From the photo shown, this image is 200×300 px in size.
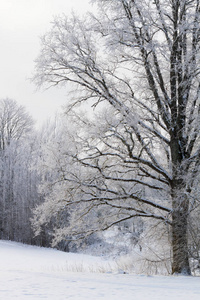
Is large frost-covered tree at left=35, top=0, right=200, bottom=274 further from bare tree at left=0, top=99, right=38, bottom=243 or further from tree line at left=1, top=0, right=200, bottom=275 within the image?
bare tree at left=0, top=99, right=38, bottom=243

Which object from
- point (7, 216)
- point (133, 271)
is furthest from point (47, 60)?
point (7, 216)

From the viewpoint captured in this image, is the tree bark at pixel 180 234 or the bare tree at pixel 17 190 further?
the bare tree at pixel 17 190

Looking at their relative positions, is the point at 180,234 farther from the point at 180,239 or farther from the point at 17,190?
the point at 17,190

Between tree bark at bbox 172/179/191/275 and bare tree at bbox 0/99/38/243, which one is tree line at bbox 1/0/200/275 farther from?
bare tree at bbox 0/99/38/243

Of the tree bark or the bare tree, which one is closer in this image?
the tree bark

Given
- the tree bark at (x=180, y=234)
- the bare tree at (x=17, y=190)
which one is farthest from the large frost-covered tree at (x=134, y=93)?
the bare tree at (x=17, y=190)

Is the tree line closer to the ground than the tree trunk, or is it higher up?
higher up

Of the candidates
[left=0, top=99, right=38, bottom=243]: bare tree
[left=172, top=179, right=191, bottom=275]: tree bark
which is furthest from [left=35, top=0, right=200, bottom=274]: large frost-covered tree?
[left=0, top=99, right=38, bottom=243]: bare tree

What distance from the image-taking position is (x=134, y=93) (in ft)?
35.2

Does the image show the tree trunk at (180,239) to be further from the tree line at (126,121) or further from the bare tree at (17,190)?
the bare tree at (17,190)

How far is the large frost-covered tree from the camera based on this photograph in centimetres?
908

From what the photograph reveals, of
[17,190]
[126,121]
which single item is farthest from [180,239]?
[17,190]

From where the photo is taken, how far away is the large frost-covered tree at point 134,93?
29.8 ft

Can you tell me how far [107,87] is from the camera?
9.81 metres
